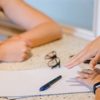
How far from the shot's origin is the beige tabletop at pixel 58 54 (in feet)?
2.58

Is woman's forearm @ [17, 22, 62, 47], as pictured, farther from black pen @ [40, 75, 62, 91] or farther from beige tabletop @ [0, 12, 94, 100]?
black pen @ [40, 75, 62, 91]

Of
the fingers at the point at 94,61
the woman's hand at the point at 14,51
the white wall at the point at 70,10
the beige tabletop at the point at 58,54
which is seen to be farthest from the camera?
the white wall at the point at 70,10

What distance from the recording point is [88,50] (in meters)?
0.96

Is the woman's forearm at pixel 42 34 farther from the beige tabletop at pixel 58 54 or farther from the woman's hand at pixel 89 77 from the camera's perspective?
the woman's hand at pixel 89 77

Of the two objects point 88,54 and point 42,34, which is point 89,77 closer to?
point 88,54

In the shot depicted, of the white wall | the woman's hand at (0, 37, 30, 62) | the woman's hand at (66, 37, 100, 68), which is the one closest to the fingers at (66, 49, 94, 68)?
the woman's hand at (66, 37, 100, 68)

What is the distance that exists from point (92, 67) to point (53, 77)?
0.46ft

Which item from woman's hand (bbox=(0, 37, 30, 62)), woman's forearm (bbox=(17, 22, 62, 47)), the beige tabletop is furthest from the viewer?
woman's forearm (bbox=(17, 22, 62, 47))

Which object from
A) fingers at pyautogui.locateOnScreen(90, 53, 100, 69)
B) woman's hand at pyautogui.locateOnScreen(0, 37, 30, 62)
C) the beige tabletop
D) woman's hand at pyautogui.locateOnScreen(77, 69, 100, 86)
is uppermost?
fingers at pyautogui.locateOnScreen(90, 53, 100, 69)

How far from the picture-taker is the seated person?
1.06 metres

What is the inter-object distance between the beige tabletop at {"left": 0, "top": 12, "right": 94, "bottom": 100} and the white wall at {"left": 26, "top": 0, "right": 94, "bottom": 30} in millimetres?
94

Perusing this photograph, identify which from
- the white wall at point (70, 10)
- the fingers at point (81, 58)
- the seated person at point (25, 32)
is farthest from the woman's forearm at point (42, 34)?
the fingers at point (81, 58)

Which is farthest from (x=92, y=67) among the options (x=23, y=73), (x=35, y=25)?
(x=35, y=25)

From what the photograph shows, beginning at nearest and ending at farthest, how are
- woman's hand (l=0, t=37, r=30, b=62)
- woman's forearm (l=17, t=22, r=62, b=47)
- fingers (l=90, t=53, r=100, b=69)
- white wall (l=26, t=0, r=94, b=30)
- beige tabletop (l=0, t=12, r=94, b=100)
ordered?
beige tabletop (l=0, t=12, r=94, b=100) < fingers (l=90, t=53, r=100, b=69) < woman's hand (l=0, t=37, r=30, b=62) < woman's forearm (l=17, t=22, r=62, b=47) < white wall (l=26, t=0, r=94, b=30)
